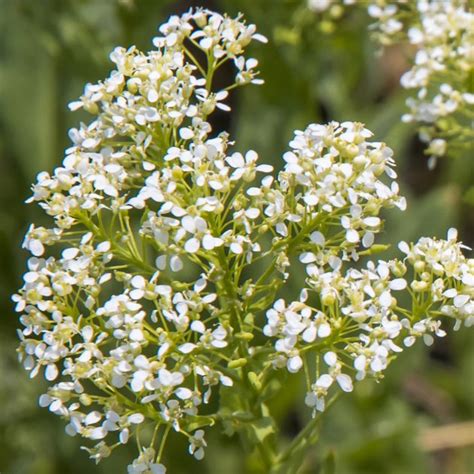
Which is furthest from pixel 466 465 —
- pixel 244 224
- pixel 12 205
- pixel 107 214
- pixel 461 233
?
pixel 244 224

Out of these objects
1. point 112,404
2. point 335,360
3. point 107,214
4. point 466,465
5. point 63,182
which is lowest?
point 466,465

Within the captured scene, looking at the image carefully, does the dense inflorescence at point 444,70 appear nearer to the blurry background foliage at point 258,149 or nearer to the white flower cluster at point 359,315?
the blurry background foliage at point 258,149

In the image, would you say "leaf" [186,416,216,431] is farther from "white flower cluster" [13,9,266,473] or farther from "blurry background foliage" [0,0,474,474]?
"blurry background foliage" [0,0,474,474]

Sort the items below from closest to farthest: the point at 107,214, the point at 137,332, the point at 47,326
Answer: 1. the point at 137,332
2. the point at 47,326
3. the point at 107,214

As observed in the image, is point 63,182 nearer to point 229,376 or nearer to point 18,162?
point 229,376

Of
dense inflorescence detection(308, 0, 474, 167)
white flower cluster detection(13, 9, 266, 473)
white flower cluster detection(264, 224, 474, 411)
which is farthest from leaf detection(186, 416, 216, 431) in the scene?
dense inflorescence detection(308, 0, 474, 167)

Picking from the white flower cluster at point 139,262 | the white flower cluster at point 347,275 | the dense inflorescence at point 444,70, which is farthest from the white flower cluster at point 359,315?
the dense inflorescence at point 444,70

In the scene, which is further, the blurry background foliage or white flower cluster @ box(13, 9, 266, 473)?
the blurry background foliage

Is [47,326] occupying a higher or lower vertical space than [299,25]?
lower

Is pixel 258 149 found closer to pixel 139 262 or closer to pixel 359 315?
pixel 139 262
